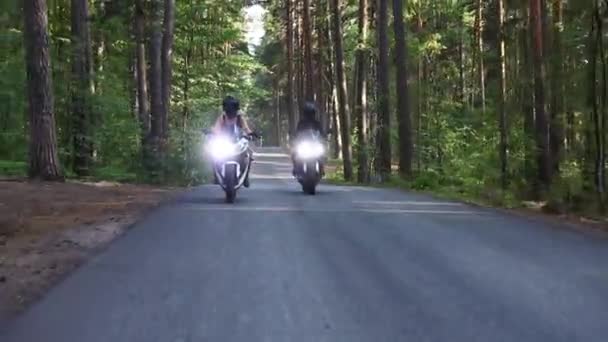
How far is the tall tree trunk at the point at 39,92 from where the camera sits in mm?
15367

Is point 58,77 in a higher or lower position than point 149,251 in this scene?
higher

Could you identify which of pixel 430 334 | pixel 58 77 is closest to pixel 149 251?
pixel 430 334

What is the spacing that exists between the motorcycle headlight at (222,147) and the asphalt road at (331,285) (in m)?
3.47

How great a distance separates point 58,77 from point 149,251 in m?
13.9

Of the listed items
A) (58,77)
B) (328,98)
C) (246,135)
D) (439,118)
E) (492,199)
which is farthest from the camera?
(328,98)

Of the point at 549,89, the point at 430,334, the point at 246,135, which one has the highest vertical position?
the point at 549,89

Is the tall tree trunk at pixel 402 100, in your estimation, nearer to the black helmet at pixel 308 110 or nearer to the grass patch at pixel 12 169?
the black helmet at pixel 308 110

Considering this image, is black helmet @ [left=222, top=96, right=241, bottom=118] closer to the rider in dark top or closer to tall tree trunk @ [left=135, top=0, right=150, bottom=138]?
the rider in dark top

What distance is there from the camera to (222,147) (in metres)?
14.0

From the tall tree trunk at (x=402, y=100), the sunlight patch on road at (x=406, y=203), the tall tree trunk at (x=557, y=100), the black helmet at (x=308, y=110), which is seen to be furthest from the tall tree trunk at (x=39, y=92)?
A: the tall tree trunk at (x=557, y=100)

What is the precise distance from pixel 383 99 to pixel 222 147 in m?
14.2

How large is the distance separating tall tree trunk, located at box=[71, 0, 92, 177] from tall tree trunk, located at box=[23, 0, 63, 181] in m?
4.13

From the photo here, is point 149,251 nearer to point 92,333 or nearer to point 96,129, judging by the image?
point 92,333

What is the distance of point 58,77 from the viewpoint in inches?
805
